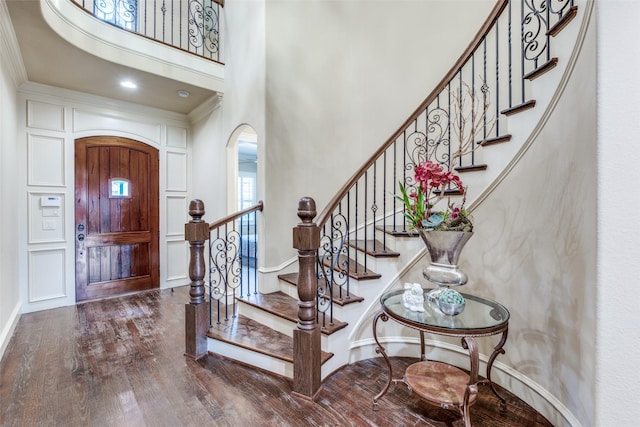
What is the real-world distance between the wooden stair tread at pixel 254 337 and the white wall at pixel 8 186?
184cm

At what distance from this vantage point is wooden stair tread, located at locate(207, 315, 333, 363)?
223 cm

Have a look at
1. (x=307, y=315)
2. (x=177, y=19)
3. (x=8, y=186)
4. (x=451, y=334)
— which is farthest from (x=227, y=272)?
(x=177, y=19)

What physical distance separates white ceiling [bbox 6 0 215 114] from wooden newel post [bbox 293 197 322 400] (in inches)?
109

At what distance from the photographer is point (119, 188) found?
13.8ft

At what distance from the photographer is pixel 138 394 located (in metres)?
1.98

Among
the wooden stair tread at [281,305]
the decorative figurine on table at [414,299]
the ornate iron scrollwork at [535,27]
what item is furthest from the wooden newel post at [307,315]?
the ornate iron scrollwork at [535,27]

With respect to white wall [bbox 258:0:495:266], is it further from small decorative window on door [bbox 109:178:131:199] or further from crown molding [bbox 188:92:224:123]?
small decorative window on door [bbox 109:178:131:199]

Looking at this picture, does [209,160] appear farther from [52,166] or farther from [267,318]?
[267,318]

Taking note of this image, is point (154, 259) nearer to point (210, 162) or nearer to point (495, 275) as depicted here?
point (210, 162)

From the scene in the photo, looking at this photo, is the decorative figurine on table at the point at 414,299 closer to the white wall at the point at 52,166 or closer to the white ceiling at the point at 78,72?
the white ceiling at the point at 78,72

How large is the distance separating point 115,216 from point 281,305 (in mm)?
3054

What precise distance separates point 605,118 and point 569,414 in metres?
1.58

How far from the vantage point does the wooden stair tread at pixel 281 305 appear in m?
2.27

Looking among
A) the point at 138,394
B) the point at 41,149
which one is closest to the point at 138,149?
the point at 41,149
